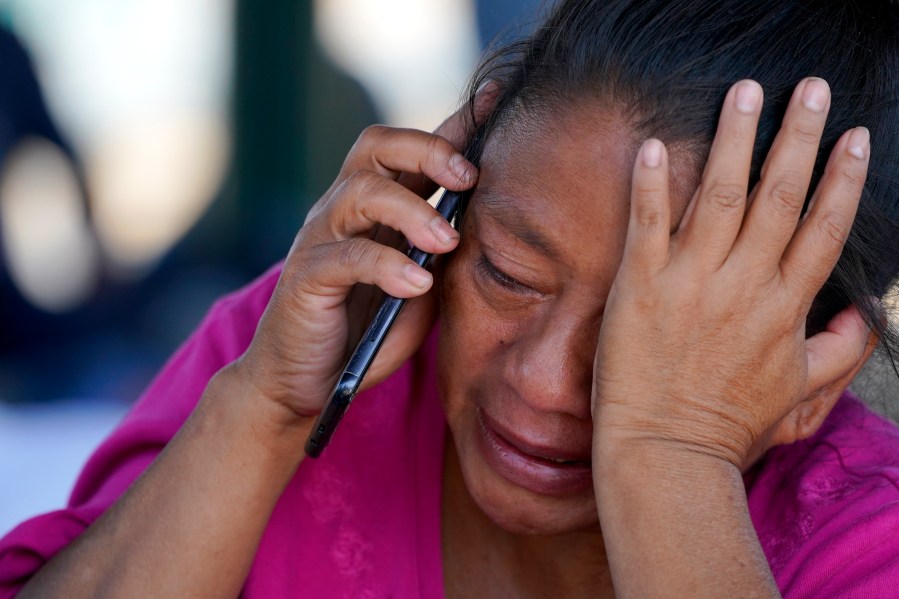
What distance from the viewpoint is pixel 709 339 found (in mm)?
1267

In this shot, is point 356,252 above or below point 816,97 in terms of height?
below

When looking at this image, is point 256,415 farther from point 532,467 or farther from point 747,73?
point 747,73

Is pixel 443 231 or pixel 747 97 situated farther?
pixel 443 231

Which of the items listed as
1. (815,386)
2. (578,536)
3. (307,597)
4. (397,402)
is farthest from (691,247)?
(307,597)

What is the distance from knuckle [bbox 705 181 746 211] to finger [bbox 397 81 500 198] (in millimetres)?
501

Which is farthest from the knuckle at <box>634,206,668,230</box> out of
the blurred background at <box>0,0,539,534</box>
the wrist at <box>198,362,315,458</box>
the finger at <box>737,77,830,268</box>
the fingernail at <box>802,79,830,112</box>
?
the blurred background at <box>0,0,539,534</box>

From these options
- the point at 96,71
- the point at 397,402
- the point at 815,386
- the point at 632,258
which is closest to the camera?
the point at 632,258

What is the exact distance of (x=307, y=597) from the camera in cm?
175

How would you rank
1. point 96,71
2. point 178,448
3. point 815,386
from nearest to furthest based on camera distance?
point 815,386
point 178,448
point 96,71

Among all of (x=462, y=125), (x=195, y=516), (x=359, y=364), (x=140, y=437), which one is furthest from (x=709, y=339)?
(x=140, y=437)

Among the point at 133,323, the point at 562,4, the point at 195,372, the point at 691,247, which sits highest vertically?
the point at 562,4

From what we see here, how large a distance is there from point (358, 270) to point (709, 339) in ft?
1.74

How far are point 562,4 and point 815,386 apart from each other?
2.19 ft

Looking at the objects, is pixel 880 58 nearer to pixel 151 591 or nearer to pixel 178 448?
pixel 178 448
